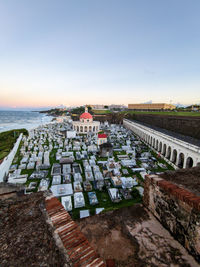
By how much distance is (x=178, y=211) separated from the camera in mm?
3785

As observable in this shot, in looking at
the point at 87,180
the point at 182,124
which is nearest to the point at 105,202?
the point at 87,180

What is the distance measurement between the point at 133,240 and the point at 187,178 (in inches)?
130

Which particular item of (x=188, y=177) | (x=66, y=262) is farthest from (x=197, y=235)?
(x=66, y=262)

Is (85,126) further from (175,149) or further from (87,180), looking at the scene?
(87,180)

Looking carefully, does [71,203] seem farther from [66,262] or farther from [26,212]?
[66,262]

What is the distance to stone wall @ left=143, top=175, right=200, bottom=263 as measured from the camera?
10.8 ft

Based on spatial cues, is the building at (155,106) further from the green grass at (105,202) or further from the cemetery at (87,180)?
the green grass at (105,202)

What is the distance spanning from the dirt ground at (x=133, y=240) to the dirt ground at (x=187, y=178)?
5.27 feet

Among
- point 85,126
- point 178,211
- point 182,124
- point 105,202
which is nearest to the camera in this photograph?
point 178,211

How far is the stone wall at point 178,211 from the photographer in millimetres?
3286

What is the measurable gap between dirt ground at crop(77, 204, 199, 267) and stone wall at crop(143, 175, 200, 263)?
205 mm

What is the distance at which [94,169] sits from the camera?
17891 millimetres

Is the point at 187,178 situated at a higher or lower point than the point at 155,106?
lower

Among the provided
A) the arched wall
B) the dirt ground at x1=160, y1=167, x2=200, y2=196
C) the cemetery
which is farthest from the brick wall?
A: the arched wall
